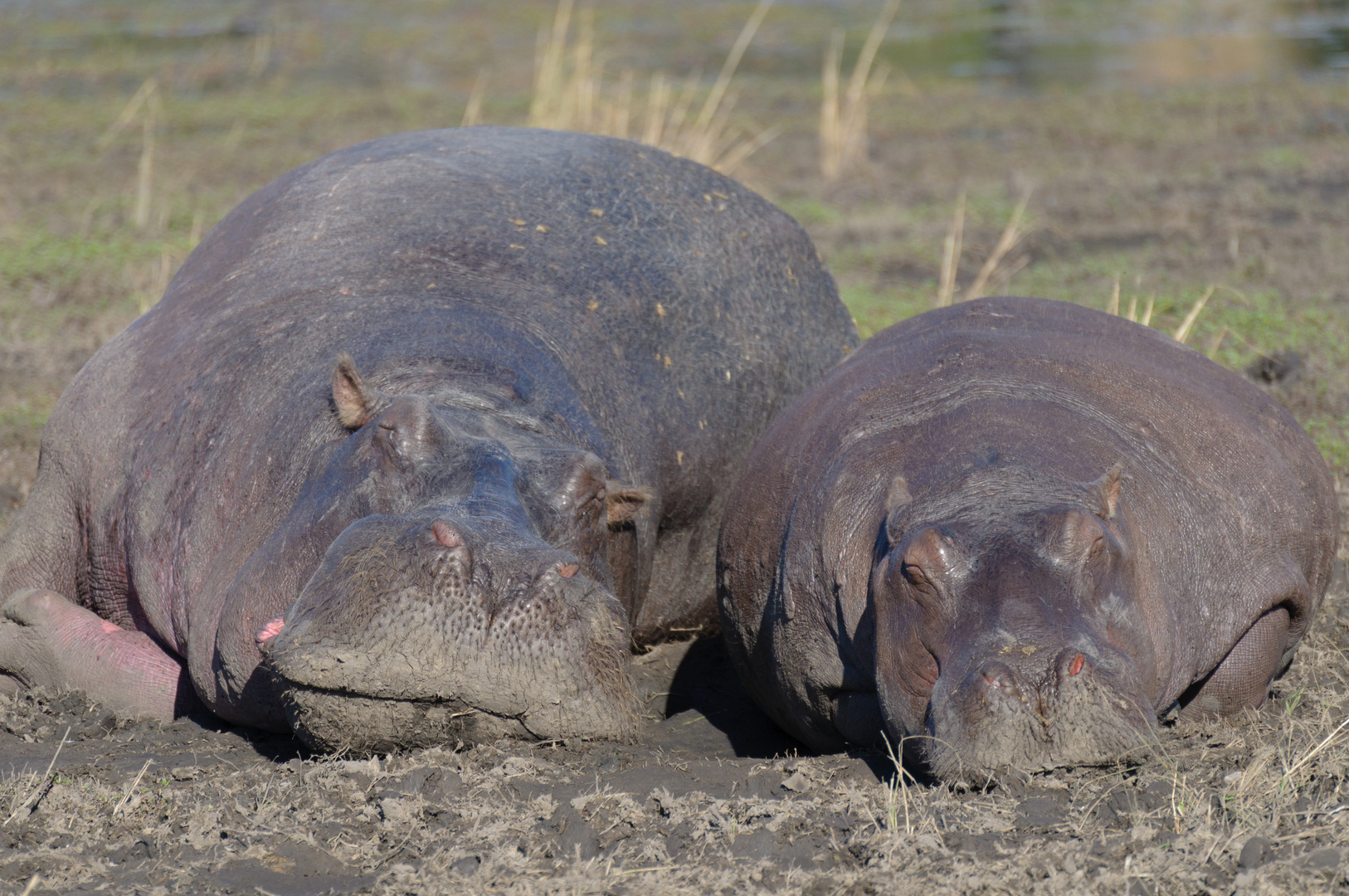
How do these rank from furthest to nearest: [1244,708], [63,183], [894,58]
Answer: [894,58]
[63,183]
[1244,708]

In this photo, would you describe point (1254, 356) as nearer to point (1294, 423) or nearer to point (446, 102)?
point (1294, 423)

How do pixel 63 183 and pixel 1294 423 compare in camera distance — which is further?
pixel 63 183

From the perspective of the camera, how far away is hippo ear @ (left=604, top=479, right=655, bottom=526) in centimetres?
397

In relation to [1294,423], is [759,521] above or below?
below

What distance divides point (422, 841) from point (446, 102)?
48.0 ft

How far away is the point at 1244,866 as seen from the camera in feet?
9.55

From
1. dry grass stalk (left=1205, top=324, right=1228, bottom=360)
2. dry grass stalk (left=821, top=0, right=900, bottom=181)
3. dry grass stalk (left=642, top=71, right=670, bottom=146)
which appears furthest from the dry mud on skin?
dry grass stalk (left=821, top=0, right=900, bottom=181)

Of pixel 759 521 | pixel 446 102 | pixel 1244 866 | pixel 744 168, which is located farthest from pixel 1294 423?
pixel 446 102

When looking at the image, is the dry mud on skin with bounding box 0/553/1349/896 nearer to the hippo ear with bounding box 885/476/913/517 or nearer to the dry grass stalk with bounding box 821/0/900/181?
the hippo ear with bounding box 885/476/913/517

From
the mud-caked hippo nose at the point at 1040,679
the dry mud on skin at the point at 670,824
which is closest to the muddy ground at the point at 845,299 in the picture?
the dry mud on skin at the point at 670,824

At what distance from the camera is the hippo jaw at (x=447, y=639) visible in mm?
3170

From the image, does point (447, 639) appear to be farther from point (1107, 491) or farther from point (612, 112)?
point (612, 112)

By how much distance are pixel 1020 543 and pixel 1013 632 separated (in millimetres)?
231

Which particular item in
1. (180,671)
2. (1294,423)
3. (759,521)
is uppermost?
(1294,423)
